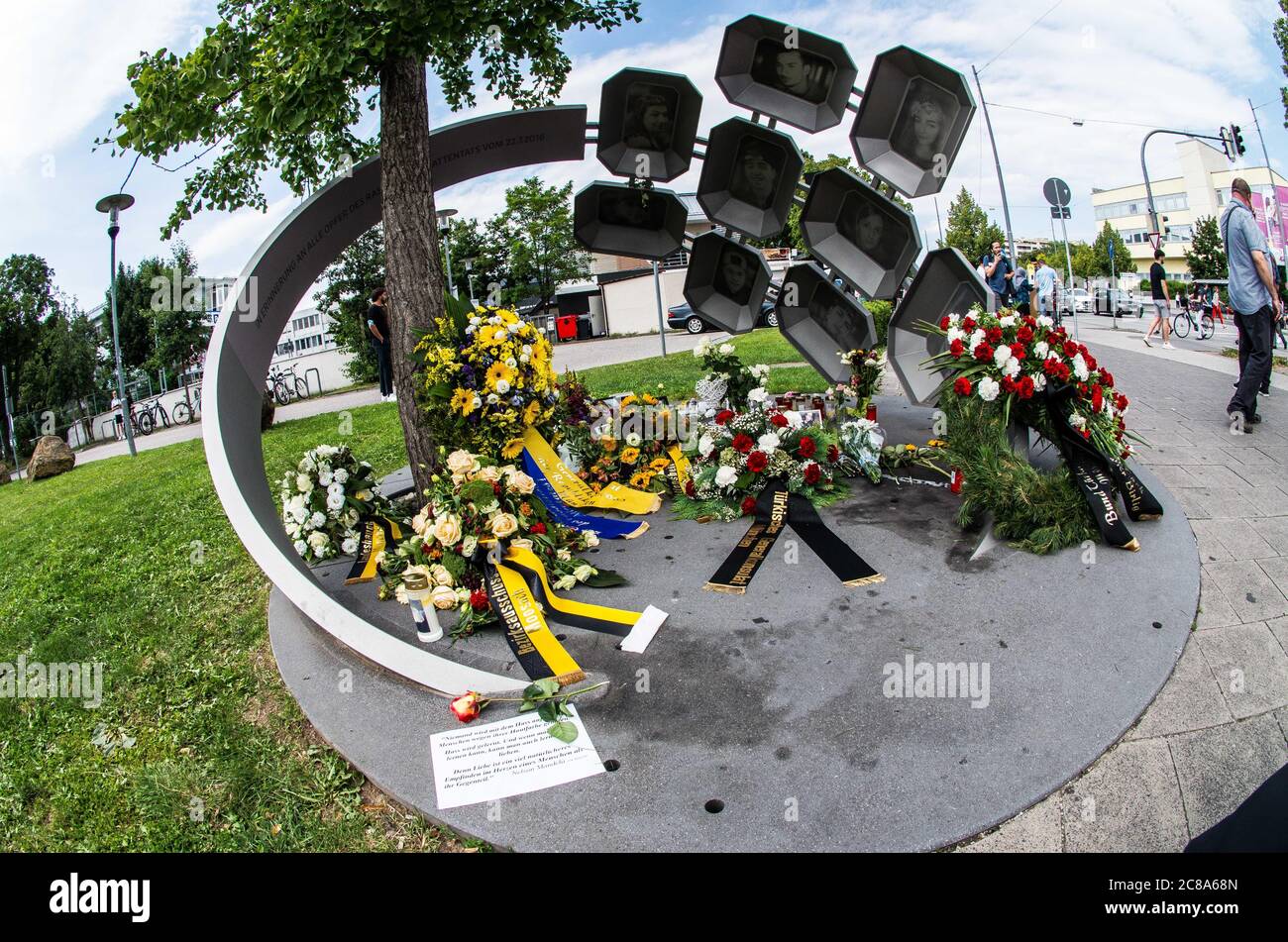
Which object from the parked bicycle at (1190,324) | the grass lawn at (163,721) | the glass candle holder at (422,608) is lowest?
the grass lawn at (163,721)

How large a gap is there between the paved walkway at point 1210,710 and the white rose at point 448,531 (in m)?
3.62

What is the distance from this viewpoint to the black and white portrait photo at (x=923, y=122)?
23.6 ft

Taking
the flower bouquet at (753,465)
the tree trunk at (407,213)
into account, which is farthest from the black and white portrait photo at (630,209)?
the flower bouquet at (753,465)

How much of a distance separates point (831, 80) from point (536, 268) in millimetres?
35556

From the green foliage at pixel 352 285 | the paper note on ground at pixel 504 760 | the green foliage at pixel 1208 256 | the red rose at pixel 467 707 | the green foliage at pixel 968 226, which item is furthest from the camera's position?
the green foliage at pixel 968 226

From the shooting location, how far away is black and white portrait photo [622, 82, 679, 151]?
323 inches

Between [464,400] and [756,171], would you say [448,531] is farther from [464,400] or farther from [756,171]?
[756,171]

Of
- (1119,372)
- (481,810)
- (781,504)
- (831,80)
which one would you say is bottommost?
(481,810)

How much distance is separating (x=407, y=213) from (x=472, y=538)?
324 cm

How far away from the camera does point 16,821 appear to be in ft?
12.6

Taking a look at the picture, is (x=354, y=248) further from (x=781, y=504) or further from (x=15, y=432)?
(x=781, y=504)

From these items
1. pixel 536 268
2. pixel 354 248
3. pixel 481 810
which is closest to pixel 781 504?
pixel 481 810

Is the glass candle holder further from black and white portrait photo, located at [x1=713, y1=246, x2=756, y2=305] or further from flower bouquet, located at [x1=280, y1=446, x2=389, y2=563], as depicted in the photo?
black and white portrait photo, located at [x1=713, y1=246, x2=756, y2=305]

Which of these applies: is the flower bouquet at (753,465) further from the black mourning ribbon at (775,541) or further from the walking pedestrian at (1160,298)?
the walking pedestrian at (1160,298)
